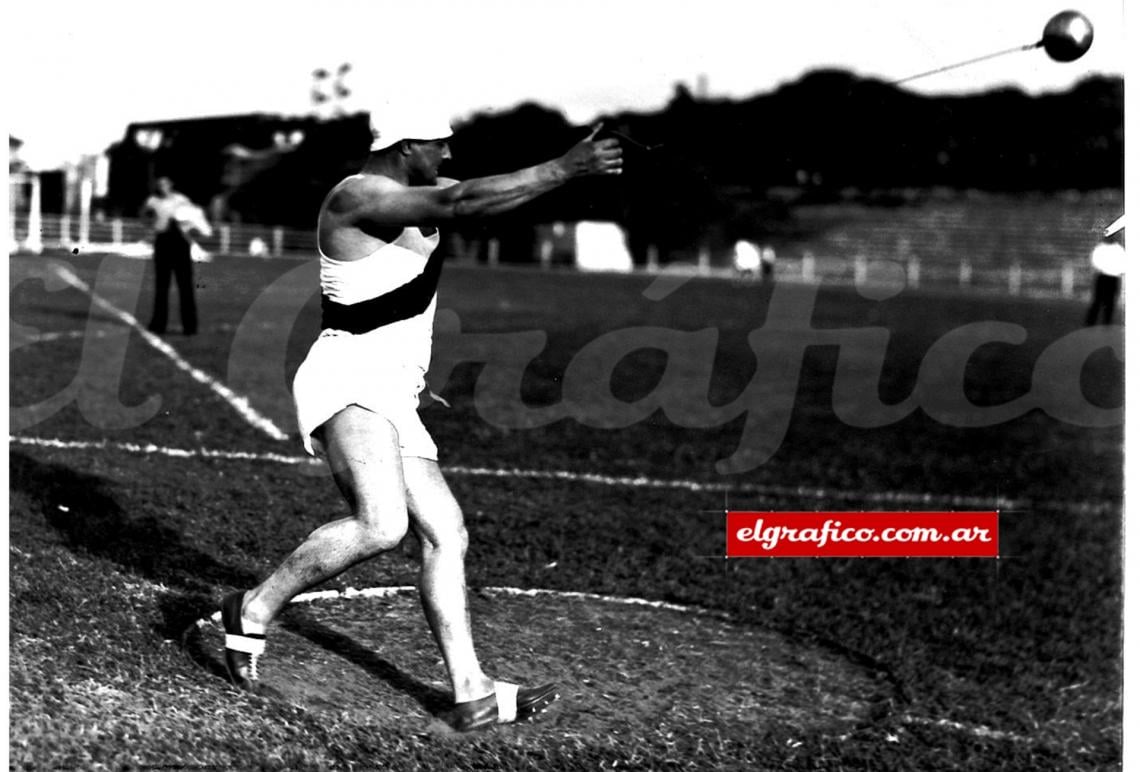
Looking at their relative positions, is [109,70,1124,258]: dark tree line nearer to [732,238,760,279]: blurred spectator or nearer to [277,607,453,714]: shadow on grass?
[277,607,453,714]: shadow on grass

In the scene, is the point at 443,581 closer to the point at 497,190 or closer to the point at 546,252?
the point at 497,190

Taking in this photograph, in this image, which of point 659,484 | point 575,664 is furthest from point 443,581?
point 659,484

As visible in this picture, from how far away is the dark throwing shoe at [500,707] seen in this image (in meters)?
5.25

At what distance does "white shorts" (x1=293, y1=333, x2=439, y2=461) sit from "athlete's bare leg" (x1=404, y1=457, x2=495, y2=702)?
222 mm

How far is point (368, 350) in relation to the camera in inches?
198

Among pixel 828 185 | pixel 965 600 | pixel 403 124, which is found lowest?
pixel 965 600

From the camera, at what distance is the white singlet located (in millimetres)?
5004

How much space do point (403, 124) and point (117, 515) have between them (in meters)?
4.37

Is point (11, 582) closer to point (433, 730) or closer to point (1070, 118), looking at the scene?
point (433, 730)

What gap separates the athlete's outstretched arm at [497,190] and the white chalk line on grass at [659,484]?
20.8 ft

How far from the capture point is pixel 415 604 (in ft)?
22.7

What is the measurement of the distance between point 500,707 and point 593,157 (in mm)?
2092

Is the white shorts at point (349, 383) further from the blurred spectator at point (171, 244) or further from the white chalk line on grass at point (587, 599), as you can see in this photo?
the blurred spectator at point (171, 244)
